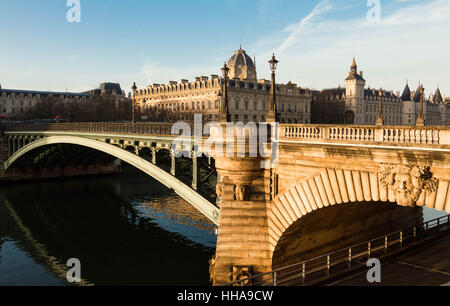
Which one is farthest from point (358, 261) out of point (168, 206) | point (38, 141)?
point (38, 141)

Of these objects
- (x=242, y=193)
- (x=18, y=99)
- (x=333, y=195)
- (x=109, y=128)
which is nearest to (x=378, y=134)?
(x=333, y=195)

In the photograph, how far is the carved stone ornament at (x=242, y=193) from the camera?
1596 centimetres

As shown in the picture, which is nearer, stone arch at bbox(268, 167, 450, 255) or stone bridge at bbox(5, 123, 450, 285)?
stone arch at bbox(268, 167, 450, 255)

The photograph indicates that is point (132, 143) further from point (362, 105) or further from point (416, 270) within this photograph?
point (362, 105)

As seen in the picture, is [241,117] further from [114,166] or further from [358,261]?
[358,261]

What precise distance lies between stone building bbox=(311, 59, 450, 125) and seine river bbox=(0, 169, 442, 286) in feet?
282

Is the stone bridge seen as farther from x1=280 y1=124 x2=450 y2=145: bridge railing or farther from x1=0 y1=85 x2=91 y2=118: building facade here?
x1=0 y1=85 x2=91 y2=118: building facade

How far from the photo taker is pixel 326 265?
15555 millimetres

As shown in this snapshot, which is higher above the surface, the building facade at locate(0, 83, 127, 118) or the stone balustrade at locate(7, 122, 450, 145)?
the building facade at locate(0, 83, 127, 118)

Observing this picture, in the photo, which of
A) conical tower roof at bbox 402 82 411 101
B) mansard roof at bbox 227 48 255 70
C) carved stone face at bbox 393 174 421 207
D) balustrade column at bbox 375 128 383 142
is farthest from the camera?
conical tower roof at bbox 402 82 411 101

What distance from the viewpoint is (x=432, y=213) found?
34.1 meters

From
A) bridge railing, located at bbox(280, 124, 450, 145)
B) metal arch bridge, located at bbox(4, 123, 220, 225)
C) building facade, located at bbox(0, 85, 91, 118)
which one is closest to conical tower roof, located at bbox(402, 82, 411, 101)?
building facade, located at bbox(0, 85, 91, 118)

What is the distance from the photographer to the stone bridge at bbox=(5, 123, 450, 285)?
36.6 feet
